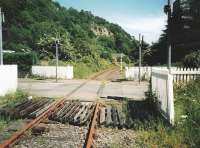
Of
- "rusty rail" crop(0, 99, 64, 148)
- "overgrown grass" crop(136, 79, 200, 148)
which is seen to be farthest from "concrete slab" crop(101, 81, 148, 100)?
"overgrown grass" crop(136, 79, 200, 148)

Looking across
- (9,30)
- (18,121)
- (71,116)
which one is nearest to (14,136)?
(18,121)

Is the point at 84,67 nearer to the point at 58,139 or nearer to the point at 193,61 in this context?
the point at 193,61

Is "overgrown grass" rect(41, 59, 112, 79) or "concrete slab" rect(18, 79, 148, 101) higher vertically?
"overgrown grass" rect(41, 59, 112, 79)

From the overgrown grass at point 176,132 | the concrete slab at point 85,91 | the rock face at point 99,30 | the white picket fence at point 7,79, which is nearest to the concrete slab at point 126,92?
the concrete slab at point 85,91

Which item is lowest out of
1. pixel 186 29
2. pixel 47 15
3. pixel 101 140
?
pixel 101 140

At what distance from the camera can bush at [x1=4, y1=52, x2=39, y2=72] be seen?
56812 millimetres

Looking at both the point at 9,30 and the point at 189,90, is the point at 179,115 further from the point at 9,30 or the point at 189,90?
the point at 9,30

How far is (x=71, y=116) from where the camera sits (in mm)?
14625

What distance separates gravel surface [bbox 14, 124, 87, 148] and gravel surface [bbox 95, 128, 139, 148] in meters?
0.39

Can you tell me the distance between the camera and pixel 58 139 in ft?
34.8

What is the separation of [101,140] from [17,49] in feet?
220

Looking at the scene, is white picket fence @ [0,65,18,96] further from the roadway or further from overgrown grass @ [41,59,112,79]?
overgrown grass @ [41,59,112,79]

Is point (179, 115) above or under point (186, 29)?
under

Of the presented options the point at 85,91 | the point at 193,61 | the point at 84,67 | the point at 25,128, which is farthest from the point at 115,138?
the point at 84,67
